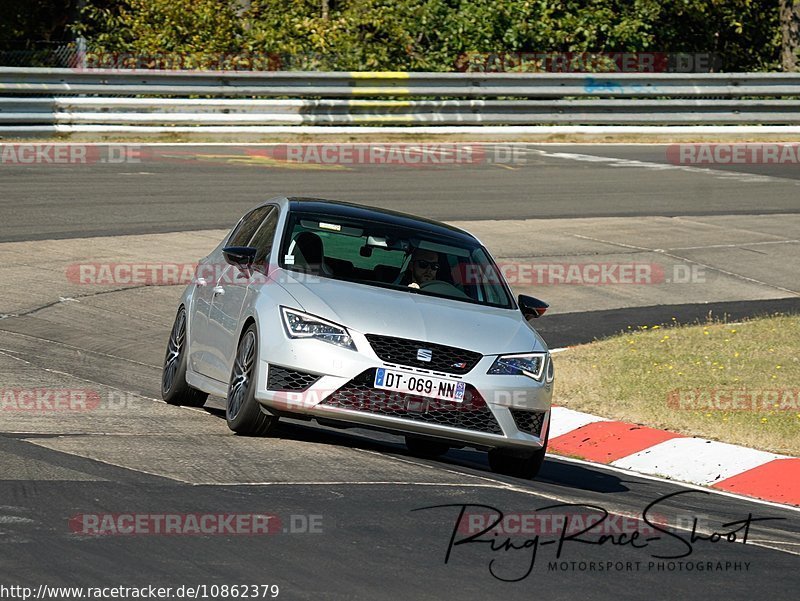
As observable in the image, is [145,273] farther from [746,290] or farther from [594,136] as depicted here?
[594,136]

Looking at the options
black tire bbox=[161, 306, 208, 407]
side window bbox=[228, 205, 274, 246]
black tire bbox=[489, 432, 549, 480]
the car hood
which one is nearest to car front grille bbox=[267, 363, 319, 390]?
the car hood

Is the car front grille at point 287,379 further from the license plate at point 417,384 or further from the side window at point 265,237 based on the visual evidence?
the side window at point 265,237

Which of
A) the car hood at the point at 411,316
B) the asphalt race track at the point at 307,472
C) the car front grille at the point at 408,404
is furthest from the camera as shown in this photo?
the car hood at the point at 411,316

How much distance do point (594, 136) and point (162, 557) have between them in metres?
23.1

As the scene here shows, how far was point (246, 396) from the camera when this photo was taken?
29.0 feet

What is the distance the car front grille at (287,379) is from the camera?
8.55 m

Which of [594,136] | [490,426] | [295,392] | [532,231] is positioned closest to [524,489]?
[490,426]

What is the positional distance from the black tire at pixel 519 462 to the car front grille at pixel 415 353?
73cm

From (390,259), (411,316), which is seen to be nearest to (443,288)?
(390,259)

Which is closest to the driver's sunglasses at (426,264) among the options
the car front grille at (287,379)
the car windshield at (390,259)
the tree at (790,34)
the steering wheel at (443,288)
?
the car windshield at (390,259)

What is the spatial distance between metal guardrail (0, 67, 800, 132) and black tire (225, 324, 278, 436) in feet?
49.7

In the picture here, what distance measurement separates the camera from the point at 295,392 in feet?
28.0

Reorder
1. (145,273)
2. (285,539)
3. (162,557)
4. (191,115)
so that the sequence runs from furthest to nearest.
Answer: (191,115) < (145,273) < (285,539) < (162,557)

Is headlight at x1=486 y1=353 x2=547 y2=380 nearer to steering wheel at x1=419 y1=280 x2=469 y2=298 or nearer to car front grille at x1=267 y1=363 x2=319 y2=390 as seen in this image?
steering wheel at x1=419 y1=280 x2=469 y2=298
